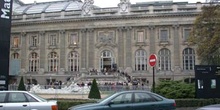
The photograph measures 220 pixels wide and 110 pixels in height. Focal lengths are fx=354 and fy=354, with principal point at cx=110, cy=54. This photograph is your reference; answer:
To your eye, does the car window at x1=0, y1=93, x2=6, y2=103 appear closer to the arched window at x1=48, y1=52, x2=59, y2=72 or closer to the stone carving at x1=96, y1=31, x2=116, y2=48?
the stone carving at x1=96, y1=31, x2=116, y2=48

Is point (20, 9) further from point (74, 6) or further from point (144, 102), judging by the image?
point (144, 102)

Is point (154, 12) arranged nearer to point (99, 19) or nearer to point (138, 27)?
point (138, 27)

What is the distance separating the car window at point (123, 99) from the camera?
1625cm

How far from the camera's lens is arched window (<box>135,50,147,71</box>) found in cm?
6512

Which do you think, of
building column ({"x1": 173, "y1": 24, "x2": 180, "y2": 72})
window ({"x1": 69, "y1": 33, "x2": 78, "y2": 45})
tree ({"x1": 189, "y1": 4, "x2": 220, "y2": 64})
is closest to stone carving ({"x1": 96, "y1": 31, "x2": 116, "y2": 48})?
window ({"x1": 69, "y1": 33, "x2": 78, "y2": 45})

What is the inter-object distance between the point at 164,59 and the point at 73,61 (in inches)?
690

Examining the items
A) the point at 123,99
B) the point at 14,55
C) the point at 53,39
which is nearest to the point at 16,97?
the point at 123,99

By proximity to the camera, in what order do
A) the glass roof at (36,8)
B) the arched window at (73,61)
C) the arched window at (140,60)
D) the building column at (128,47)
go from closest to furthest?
the arched window at (140,60)
the building column at (128,47)
the arched window at (73,61)
the glass roof at (36,8)

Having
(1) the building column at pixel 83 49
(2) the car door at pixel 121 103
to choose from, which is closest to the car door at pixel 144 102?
(2) the car door at pixel 121 103

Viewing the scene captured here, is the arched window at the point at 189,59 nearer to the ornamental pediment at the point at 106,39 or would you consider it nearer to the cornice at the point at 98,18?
the cornice at the point at 98,18

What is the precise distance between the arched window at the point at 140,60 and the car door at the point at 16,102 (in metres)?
50.2

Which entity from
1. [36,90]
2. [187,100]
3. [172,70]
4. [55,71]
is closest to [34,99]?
[187,100]

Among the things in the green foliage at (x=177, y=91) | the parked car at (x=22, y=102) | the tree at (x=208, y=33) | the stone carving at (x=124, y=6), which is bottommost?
the green foliage at (x=177, y=91)

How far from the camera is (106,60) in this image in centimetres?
6756
